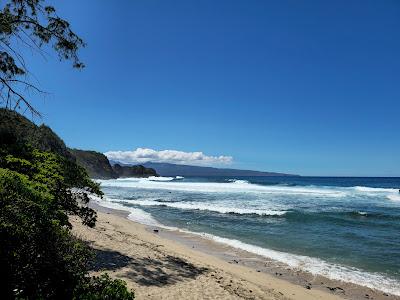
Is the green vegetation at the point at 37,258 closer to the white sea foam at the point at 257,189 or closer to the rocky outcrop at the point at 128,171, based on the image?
the white sea foam at the point at 257,189

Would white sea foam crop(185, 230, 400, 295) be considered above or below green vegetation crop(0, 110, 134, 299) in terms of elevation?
below

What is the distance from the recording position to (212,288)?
358 inches

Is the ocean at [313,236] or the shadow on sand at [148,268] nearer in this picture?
the shadow on sand at [148,268]

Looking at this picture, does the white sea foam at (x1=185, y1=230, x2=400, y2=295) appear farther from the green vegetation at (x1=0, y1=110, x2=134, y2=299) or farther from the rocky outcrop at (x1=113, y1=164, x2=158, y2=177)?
the rocky outcrop at (x1=113, y1=164, x2=158, y2=177)

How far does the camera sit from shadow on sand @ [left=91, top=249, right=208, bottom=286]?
29.7 feet

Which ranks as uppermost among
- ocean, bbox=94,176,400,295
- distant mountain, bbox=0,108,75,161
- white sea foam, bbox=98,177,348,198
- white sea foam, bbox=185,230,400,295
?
distant mountain, bbox=0,108,75,161

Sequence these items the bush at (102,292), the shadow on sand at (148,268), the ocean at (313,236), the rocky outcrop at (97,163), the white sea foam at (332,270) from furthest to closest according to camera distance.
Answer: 1. the rocky outcrop at (97,163)
2. the ocean at (313,236)
3. the white sea foam at (332,270)
4. the shadow on sand at (148,268)
5. the bush at (102,292)

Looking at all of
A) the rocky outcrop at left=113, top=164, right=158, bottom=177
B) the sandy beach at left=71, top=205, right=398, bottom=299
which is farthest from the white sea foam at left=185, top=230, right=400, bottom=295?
the rocky outcrop at left=113, top=164, right=158, bottom=177

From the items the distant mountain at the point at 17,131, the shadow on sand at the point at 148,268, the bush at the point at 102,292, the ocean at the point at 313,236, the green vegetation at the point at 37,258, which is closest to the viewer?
the green vegetation at the point at 37,258

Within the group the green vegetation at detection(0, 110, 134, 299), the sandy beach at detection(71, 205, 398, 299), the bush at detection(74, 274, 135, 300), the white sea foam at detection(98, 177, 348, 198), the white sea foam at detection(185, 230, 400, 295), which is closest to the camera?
the green vegetation at detection(0, 110, 134, 299)

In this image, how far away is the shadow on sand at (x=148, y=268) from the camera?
9.05m

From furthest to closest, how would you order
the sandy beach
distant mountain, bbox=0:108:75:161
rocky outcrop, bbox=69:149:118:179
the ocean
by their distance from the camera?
rocky outcrop, bbox=69:149:118:179, the ocean, distant mountain, bbox=0:108:75:161, the sandy beach

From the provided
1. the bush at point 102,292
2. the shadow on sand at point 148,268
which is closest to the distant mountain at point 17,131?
the shadow on sand at point 148,268

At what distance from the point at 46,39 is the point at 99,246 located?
246 inches
